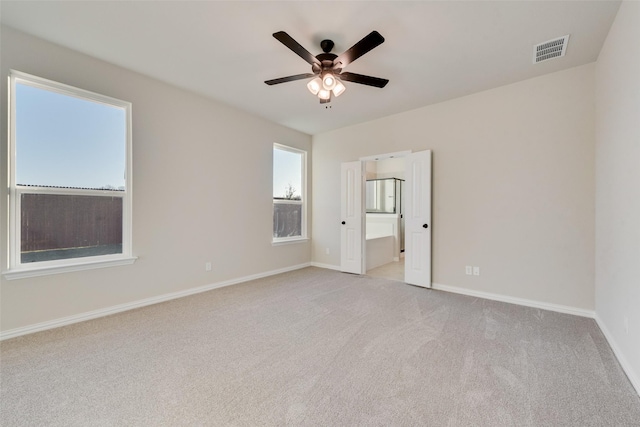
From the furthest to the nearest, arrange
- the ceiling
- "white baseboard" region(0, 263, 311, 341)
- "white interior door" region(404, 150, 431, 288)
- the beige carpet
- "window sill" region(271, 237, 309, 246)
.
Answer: "window sill" region(271, 237, 309, 246)
"white interior door" region(404, 150, 431, 288)
"white baseboard" region(0, 263, 311, 341)
the ceiling
the beige carpet

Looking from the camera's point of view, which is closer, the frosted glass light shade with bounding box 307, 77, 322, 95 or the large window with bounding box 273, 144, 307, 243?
the frosted glass light shade with bounding box 307, 77, 322, 95

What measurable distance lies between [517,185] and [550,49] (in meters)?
1.45

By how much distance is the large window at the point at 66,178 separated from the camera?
96.3 inches

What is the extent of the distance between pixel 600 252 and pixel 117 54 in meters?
5.31

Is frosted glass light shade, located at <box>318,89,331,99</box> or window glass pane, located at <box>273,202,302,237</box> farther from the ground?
frosted glass light shade, located at <box>318,89,331,99</box>

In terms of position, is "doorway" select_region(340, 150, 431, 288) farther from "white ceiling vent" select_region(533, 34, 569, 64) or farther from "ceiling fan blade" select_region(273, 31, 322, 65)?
"ceiling fan blade" select_region(273, 31, 322, 65)

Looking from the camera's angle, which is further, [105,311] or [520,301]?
[520,301]

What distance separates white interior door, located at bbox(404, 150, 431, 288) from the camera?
392 centimetres

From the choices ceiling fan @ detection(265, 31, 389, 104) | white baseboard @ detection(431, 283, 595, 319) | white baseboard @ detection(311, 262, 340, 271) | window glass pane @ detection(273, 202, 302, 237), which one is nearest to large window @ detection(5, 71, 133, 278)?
ceiling fan @ detection(265, 31, 389, 104)

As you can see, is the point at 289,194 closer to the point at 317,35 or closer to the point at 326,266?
the point at 326,266

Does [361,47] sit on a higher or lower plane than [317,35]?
lower

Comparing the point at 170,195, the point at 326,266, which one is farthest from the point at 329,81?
the point at 326,266

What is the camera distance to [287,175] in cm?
516

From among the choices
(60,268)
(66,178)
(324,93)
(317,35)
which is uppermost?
(317,35)
